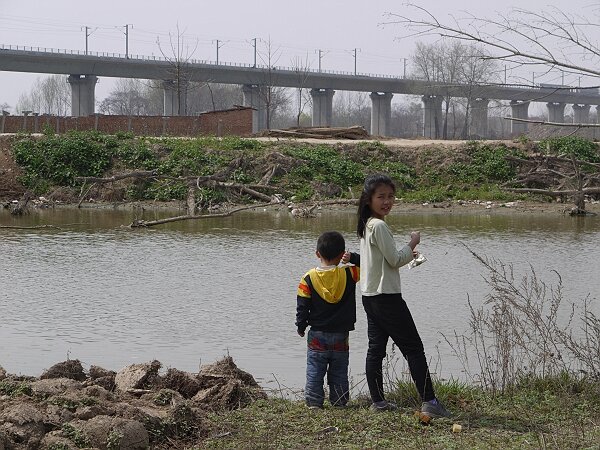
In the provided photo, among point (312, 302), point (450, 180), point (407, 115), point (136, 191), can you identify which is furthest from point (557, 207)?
point (407, 115)

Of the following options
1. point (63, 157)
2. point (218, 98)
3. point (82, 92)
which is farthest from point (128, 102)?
point (63, 157)

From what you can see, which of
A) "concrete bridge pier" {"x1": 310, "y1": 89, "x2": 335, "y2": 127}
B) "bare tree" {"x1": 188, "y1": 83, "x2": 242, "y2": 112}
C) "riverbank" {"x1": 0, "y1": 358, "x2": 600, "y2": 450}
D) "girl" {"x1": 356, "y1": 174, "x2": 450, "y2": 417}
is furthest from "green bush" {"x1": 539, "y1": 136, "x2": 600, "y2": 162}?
"bare tree" {"x1": 188, "y1": 83, "x2": 242, "y2": 112}

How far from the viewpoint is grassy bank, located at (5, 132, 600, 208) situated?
108ft

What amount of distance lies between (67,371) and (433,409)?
120 inches

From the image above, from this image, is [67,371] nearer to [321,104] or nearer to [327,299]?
[327,299]

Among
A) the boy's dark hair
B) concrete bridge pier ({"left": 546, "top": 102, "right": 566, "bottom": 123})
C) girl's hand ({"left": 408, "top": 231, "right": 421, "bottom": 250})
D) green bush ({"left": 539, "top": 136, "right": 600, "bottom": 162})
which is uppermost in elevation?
concrete bridge pier ({"left": 546, "top": 102, "right": 566, "bottom": 123})

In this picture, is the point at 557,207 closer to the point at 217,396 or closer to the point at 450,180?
the point at 450,180

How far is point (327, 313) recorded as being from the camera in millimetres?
7168

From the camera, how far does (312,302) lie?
7188 millimetres

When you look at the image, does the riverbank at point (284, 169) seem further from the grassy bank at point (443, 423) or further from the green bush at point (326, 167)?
the grassy bank at point (443, 423)

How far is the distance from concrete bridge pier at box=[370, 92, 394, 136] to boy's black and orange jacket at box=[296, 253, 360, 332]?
8172cm

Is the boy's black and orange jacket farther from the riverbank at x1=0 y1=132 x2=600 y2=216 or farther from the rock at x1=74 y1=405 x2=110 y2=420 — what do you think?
the riverbank at x1=0 y1=132 x2=600 y2=216

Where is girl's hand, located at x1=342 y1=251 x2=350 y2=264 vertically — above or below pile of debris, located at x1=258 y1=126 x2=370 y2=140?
below

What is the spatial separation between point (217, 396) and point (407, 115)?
13582 cm
